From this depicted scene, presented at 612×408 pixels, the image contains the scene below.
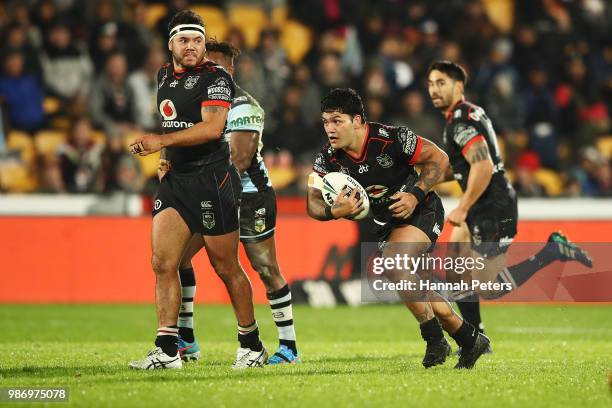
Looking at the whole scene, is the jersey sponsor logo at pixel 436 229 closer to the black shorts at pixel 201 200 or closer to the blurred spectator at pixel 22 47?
the black shorts at pixel 201 200

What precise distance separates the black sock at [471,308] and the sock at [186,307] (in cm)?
262

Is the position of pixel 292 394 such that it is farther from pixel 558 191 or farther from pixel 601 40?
pixel 601 40

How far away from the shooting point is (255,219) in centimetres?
939

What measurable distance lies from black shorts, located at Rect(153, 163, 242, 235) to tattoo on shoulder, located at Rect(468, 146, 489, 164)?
2.75m

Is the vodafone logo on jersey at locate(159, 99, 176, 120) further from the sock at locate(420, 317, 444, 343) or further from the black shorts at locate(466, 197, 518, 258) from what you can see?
the black shorts at locate(466, 197, 518, 258)

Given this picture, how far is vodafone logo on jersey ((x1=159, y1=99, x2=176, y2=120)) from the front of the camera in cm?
848

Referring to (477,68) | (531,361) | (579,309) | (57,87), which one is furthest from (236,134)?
(477,68)

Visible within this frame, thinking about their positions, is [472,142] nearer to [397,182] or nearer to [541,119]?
[397,182]

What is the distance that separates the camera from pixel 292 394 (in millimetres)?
7051

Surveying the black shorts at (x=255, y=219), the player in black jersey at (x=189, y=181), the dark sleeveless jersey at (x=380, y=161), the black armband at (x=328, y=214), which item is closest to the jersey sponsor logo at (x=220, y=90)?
the player in black jersey at (x=189, y=181)

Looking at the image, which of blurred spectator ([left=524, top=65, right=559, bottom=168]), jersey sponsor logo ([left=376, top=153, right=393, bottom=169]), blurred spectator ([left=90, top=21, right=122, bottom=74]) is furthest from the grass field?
blurred spectator ([left=524, top=65, right=559, bottom=168])

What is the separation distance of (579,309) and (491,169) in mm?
6397

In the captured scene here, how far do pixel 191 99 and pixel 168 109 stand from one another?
0.21 metres

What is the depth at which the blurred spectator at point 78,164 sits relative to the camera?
1677cm
